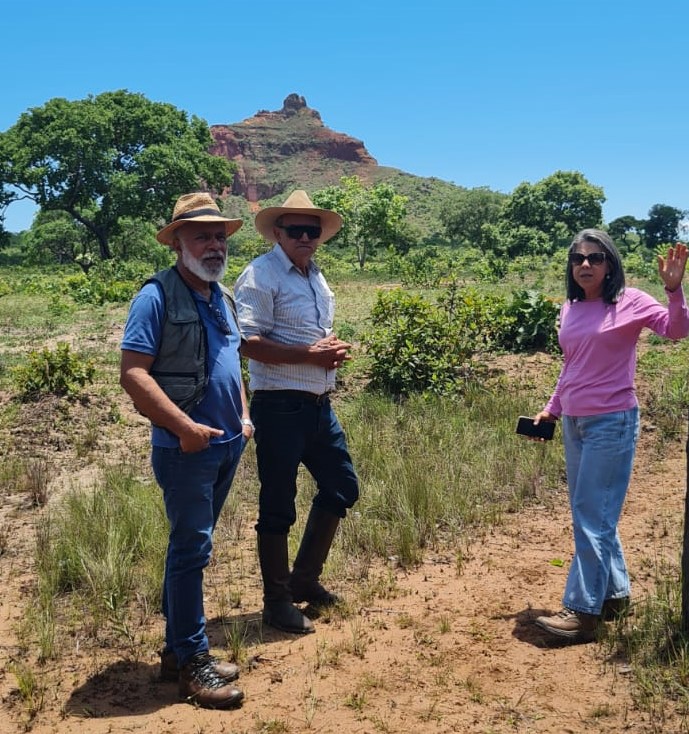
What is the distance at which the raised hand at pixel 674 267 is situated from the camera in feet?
11.1

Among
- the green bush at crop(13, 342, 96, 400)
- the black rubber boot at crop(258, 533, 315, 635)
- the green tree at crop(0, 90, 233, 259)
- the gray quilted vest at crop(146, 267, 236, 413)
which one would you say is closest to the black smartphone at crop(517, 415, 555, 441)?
the black rubber boot at crop(258, 533, 315, 635)

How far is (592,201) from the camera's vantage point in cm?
5703

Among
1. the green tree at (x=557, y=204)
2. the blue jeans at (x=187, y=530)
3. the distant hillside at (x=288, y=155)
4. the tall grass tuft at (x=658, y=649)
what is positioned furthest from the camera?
the distant hillside at (x=288, y=155)

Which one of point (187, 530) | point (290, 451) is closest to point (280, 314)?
point (290, 451)

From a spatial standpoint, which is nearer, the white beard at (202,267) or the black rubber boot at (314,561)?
the white beard at (202,267)

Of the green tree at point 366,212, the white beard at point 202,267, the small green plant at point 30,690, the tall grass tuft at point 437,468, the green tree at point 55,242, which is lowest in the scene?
the small green plant at point 30,690

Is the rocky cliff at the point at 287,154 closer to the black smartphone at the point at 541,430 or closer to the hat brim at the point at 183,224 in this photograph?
the black smartphone at the point at 541,430

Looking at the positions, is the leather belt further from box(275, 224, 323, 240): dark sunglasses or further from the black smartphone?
the black smartphone

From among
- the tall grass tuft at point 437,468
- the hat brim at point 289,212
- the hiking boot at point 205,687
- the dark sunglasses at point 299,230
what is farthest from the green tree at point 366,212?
the hiking boot at point 205,687

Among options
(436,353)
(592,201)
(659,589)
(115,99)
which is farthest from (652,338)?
(592,201)

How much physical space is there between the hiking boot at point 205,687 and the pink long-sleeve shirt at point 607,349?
1.94 metres

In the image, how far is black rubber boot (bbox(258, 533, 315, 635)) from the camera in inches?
154

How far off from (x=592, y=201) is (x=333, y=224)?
186 ft

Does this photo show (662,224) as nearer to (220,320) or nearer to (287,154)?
(220,320)
